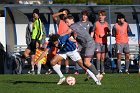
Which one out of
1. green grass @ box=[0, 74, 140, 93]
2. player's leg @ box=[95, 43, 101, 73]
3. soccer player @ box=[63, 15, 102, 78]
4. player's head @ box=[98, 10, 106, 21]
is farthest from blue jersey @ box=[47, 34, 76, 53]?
player's leg @ box=[95, 43, 101, 73]

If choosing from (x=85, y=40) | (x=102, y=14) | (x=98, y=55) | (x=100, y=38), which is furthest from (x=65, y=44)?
(x=100, y=38)

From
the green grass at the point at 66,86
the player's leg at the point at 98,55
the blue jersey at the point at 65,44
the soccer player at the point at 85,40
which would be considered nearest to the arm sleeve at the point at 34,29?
the player's leg at the point at 98,55

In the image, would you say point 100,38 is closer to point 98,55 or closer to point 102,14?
point 98,55

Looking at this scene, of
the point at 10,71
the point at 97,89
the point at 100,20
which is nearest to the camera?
the point at 97,89

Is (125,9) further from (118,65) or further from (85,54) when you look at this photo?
(85,54)

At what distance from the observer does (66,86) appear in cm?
1858

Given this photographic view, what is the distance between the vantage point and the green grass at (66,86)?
56.0ft

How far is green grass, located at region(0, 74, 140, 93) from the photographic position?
17062 mm

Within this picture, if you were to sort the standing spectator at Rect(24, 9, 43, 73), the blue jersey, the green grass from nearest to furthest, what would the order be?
the green grass, the blue jersey, the standing spectator at Rect(24, 9, 43, 73)

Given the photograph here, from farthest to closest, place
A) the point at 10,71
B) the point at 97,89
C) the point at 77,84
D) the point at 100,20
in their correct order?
the point at 10,71 < the point at 100,20 < the point at 77,84 < the point at 97,89

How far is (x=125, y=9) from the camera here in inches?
1155

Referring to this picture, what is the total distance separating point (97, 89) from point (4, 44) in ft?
38.8

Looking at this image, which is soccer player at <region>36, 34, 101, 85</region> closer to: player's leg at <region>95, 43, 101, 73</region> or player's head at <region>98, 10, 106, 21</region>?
player's head at <region>98, 10, 106, 21</region>

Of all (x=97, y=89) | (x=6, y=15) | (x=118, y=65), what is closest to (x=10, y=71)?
(x=6, y=15)
